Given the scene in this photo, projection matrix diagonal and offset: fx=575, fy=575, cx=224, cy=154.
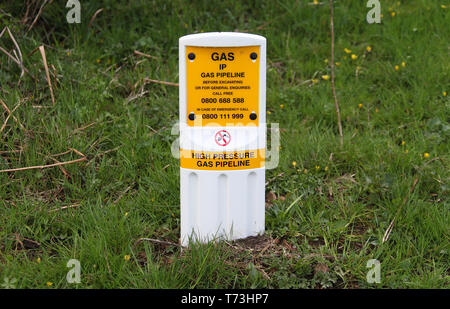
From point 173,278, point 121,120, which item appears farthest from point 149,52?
point 173,278

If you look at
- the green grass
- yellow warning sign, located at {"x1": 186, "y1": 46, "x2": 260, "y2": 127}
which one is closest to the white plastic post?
yellow warning sign, located at {"x1": 186, "y1": 46, "x2": 260, "y2": 127}

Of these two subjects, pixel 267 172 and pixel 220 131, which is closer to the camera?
pixel 220 131

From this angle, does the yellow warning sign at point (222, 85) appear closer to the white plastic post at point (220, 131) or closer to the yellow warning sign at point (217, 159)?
the white plastic post at point (220, 131)

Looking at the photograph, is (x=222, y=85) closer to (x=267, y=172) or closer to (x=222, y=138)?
(x=222, y=138)

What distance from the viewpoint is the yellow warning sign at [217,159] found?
10.5ft

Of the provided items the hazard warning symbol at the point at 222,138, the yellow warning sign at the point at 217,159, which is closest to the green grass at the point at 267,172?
the yellow warning sign at the point at 217,159

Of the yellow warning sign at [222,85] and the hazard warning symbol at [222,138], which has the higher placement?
the yellow warning sign at [222,85]

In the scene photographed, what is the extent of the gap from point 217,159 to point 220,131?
6.2 inches

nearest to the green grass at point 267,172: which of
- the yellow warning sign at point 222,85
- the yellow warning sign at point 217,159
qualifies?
the yellow warning sign at point 217,159

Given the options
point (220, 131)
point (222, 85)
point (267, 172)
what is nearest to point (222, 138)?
point (220, 131)

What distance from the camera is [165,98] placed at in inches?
187

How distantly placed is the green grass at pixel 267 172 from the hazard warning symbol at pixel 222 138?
0.59 m

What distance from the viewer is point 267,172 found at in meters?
4.08

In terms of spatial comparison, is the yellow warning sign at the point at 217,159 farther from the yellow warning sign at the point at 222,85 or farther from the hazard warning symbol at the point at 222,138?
the yellow warning sign at the point at 222,85
